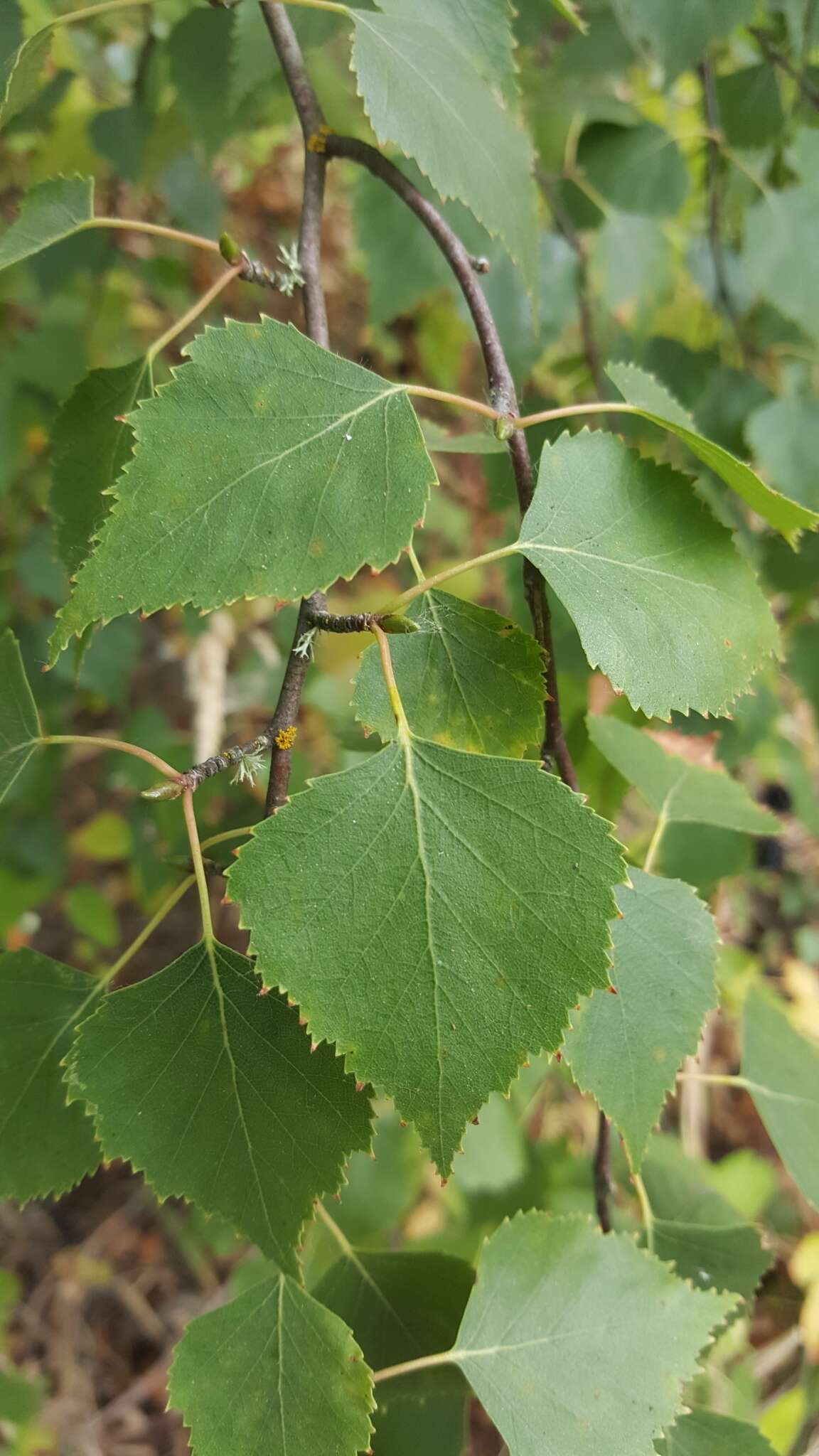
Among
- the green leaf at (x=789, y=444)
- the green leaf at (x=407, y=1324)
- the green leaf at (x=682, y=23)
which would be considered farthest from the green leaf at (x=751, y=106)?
the green leaf at (x=407, y=1324)

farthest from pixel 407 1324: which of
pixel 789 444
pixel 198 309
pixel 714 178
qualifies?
pixel 714 178

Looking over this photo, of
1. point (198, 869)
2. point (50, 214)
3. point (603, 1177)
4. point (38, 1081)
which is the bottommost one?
point (603, 1177)

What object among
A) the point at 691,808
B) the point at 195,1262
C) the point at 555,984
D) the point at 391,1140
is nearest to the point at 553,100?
the point at 691,808

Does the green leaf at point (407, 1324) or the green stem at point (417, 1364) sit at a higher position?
the green stem at point (417, 1364)

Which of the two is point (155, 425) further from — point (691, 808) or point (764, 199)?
point (764, 199)

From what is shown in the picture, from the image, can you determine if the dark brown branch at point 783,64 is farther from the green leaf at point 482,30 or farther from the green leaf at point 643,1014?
the green leaf at point 643,1014

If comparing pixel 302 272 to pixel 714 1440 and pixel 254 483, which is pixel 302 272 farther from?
pixel 714 1440
